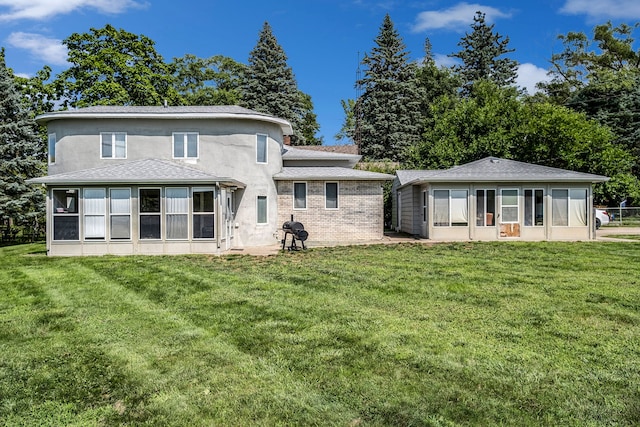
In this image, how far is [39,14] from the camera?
17500mm

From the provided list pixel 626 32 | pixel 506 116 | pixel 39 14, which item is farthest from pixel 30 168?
pixel 626 32

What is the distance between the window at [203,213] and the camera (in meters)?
15.0

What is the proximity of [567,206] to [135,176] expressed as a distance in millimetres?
16983

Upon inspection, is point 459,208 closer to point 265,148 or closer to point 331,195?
point 331,195

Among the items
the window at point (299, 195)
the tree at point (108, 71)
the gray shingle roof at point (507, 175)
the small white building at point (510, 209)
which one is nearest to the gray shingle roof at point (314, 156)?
the window at point (299, 195)

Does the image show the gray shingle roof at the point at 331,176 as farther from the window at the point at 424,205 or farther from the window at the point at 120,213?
the window at the point at 120,213

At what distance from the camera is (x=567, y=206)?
Answer: 18.7m

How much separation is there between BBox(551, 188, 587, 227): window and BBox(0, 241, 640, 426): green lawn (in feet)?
32.1

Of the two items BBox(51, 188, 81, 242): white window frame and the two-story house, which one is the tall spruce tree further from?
BBox(51, 188, 81, 242): white window frame

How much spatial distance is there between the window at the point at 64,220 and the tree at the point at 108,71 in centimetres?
1592

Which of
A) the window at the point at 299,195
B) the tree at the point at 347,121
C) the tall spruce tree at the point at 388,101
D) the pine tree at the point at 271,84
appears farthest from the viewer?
the tree at the point at 347,121

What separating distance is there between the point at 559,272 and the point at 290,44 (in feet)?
124

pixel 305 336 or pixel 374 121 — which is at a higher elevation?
pixel 374 121

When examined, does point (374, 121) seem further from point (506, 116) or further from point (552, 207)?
point (552, 207)
